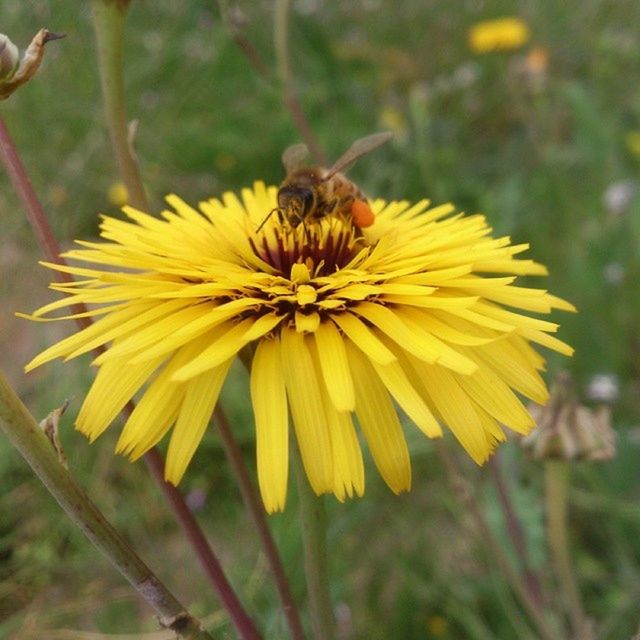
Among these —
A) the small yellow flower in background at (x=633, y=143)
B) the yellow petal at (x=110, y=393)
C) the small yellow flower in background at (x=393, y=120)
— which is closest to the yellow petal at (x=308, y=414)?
the yellow petal at (x=110, y=393)

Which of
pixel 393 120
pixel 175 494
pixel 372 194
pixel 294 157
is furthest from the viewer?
pixel 393 120

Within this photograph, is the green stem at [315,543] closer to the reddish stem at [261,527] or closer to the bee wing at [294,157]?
the reddish stem at [261,527]

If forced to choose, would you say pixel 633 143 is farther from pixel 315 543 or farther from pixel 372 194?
pixel 315 543

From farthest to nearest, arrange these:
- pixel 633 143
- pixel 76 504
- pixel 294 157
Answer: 1. pixel 633 143
2. pixel 294 157
3. pixel 76 504

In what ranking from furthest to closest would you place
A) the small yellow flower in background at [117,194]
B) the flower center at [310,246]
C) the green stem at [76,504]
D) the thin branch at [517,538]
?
the small yellow flower in background at [117,194]
the thin branch at [517,538]
the flower center at [310,246]
the green stem at [76,504]

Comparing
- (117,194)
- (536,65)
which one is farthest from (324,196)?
(536,65)

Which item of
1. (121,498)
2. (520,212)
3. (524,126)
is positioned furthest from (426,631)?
(524,126)
